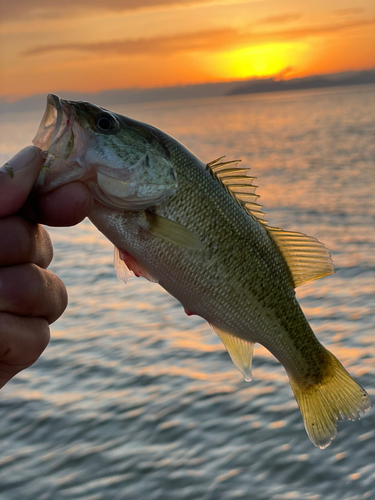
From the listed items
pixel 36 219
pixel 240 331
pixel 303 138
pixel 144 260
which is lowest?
pixel 303 138

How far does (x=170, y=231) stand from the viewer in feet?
9.73

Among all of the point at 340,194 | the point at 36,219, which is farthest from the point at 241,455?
the point at 340,194

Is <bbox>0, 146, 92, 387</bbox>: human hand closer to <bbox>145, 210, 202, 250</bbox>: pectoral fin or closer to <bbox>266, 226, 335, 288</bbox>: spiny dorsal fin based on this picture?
<bbox>145, 210, 202, 250</bbox>: pectoral fin

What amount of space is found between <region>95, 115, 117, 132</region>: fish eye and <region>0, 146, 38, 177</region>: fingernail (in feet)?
1.71

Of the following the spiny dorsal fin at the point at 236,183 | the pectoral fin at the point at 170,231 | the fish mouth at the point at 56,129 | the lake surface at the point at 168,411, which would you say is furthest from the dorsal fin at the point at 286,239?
the lake surface at the point at 168,411

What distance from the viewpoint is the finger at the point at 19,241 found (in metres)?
2.61

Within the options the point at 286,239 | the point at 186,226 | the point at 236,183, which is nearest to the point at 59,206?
→ the point at 186,226

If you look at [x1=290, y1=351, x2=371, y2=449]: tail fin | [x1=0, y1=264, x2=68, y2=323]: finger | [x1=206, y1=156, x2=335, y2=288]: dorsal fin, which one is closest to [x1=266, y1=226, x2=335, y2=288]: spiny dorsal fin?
[x1=206, y1=156, x2=335, y2=288]: dorsal fin

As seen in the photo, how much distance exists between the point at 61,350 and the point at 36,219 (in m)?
8.86

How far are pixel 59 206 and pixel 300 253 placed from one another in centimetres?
163

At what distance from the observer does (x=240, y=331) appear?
3.37 meters

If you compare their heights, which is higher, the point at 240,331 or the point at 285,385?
the point at 240,331

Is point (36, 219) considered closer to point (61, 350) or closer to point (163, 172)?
point (163, 172)

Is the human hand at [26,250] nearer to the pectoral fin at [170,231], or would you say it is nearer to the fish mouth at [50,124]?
the fish mouth at [50,124]
